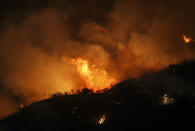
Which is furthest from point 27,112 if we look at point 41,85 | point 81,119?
point 41,85

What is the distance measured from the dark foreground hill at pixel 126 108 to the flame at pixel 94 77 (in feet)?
16.8

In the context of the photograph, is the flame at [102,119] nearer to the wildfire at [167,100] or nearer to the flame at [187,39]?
the wildfire at [167,100]

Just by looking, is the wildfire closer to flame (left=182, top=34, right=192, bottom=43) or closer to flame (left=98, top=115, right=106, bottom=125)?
flame (left=98, top=115, right=106, bottom=125)

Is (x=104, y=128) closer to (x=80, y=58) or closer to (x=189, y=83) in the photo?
(x=189, y=83)

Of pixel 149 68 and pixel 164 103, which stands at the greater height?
pixel 149 68

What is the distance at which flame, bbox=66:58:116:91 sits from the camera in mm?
32281

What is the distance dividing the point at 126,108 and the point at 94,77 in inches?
415

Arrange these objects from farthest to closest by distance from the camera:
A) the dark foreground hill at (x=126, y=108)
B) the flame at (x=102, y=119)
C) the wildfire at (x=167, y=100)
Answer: the wildfire at (x=167, y=100) < the flame at (x=102, y=119) < the dark foreground hill at (x=126, y=108)

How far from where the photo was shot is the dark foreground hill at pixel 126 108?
21.2m

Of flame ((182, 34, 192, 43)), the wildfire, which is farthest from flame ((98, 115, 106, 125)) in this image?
flame ((182, 34, 192, 43))

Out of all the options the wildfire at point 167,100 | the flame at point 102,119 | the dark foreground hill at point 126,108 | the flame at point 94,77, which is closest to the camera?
the dark foreground hill at point 126,108

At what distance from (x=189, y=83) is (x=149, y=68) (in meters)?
8.97

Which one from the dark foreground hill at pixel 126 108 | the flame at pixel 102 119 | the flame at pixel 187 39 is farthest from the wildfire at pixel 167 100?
the flame at pixel 187 39

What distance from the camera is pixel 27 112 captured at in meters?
25.3
